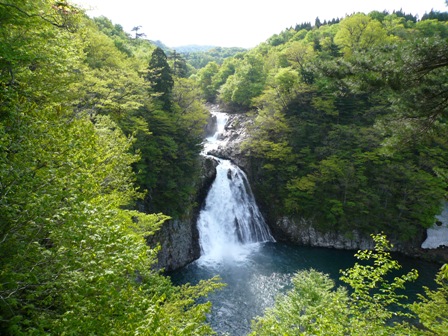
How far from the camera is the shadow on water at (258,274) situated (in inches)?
608

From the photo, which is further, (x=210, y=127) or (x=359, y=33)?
(x=210, y=127)

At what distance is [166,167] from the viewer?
20234 mm

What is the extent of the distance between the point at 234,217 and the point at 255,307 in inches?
426

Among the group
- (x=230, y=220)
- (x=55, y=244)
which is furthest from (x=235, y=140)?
(x=55, y=244)

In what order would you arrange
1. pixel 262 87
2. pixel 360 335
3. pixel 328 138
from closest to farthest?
1. pixel 360 335
2. pixel 328 138
3. pixel 262 87

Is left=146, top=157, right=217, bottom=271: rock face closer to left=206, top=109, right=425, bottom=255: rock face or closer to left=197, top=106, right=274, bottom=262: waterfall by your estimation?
left=197, top=106, right=274, bottom=262: waterfall

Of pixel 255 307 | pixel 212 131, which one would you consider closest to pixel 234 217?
pixel 255 307

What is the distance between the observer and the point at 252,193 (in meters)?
29.2

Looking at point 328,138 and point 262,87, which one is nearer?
point 328,138

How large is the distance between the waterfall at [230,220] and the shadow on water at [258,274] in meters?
1.24

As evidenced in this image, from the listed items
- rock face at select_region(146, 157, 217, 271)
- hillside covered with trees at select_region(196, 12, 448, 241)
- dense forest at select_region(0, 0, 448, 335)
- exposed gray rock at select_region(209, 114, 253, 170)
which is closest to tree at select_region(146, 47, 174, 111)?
dense forest at select_region(0, 0, 448, 335)

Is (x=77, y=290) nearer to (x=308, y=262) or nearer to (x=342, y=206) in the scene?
(x=308, y=262)

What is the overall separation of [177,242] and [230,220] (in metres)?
7.28

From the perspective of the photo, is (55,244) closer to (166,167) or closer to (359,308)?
(359,308)
